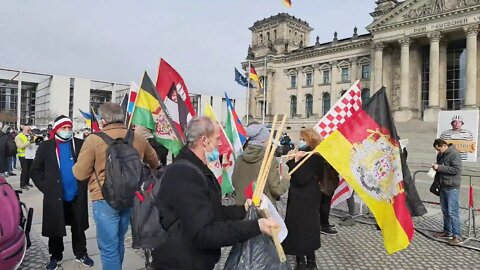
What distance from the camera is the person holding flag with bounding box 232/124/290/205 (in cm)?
371

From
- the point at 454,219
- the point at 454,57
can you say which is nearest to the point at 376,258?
the point at 454,219

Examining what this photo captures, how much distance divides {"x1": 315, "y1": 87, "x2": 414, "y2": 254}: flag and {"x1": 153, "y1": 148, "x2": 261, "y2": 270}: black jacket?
1.96 metres

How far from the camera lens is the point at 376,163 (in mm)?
3955

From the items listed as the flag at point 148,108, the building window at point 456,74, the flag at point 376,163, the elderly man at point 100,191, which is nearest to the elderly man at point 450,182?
the flag at point 376,163

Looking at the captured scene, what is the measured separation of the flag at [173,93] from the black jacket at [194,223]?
2575 mm

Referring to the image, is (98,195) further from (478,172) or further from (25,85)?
(25,85)

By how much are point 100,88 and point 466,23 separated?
6609 centimetres

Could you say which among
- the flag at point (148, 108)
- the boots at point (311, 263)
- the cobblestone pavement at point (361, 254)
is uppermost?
the flag at point (148, 108)

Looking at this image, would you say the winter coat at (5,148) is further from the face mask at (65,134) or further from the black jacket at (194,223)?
the black jacket at (194,223)

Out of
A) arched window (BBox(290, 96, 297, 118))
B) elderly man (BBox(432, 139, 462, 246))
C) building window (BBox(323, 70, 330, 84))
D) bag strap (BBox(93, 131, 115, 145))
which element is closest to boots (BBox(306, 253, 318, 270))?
bag strap (BBox(93, 131, 115, 145))

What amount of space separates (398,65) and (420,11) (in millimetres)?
6347

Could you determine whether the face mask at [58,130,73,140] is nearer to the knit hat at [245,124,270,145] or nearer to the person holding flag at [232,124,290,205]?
the person holding flag at [232,124,290,205]

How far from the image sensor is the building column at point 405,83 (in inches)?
1533

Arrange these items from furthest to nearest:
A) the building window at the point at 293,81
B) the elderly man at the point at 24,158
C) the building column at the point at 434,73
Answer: the building window at the point at 293,81, the building column at the point at 434,73, the elderly man at the point at 24,158
